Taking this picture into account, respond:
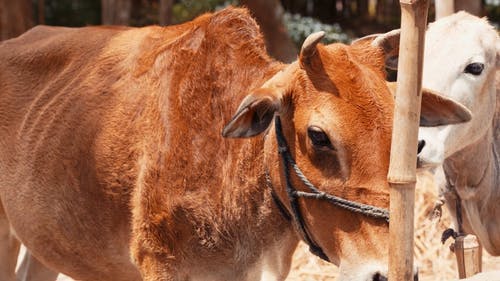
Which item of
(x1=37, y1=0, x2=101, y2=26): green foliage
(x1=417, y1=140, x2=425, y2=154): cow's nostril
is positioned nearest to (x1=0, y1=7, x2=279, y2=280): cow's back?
(x1=417, y1=140, x2=425, y2=154): cow's nostril

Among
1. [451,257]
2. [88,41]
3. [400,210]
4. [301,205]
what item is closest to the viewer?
[400,210]

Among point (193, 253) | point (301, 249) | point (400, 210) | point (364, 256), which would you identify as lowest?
point (301, 249)

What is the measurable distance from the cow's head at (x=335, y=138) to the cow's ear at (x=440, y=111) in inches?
11.3

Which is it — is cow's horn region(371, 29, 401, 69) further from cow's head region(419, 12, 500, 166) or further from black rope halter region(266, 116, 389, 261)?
cow's head region(419, 12, 500, 166)

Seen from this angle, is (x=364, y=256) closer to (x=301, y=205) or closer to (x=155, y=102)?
(x=301, y=205)

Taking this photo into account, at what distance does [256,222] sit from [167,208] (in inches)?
15.7

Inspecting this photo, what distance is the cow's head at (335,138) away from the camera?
12.0 ft

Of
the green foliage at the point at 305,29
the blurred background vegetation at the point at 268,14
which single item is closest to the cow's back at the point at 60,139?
the blurred background vegetation at the point at 268,14

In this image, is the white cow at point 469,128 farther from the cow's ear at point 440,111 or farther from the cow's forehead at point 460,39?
the cow's ear at point 440,111

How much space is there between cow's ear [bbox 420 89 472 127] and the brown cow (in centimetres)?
1

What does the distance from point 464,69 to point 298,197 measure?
231cm

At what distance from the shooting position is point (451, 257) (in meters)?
8.12

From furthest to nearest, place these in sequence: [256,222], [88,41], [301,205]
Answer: [88,41] → [256,222] → [301,205]

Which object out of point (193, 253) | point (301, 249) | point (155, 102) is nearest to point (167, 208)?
point (193, 253)
